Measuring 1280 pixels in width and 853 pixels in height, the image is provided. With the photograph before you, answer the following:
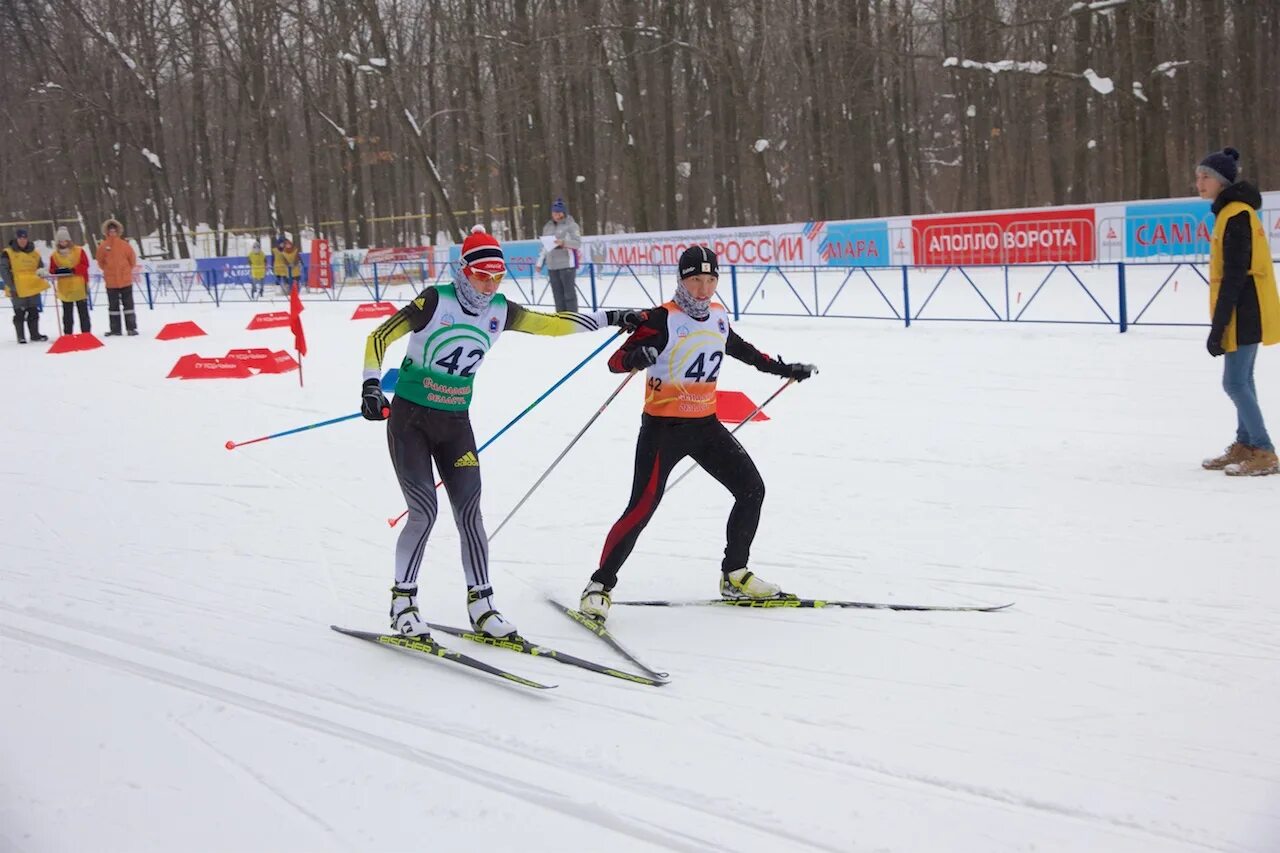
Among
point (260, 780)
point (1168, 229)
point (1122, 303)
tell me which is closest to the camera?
point (260, 780)

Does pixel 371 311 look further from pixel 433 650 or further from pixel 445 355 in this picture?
pixel 433 650

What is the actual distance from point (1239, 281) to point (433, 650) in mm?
5344

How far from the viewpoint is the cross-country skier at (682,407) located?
5535 mm

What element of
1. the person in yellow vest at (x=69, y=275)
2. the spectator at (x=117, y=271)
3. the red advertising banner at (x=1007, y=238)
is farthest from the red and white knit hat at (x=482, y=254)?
the red advertising banner at (x=1007, y=238)

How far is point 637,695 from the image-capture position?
4.83 m

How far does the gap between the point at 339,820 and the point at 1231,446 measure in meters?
6.27

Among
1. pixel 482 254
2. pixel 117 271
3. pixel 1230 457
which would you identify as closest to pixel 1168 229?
pixel 1230 457

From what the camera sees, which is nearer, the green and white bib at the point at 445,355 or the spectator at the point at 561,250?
the green and white bib at the point at 445,355

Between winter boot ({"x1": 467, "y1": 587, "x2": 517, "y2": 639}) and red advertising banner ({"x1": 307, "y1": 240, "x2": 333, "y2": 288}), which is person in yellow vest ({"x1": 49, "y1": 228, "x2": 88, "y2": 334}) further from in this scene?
winter boot ({"x1": 467, "y1": 587, "x2": 517, "y2": 639})

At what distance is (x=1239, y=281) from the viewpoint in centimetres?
745

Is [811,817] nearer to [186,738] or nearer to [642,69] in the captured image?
[186,738]

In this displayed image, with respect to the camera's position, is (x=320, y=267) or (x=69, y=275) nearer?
(x=69, y=275)

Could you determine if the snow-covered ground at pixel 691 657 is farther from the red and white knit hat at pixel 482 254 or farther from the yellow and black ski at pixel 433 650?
the red and white knit hat at pixel 482 254

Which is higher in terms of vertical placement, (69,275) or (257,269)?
(257,269)
